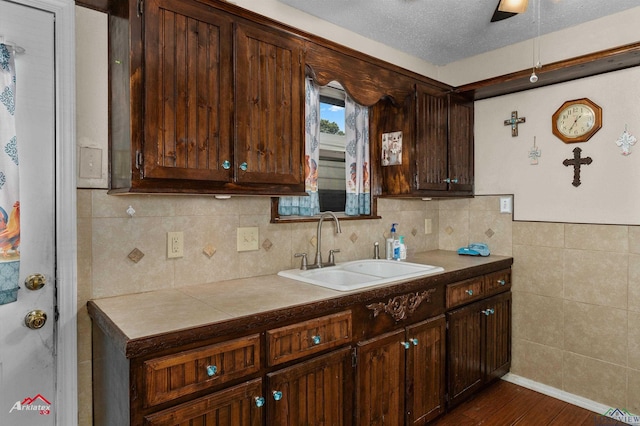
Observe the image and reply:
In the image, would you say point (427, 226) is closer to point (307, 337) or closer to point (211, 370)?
point (307, 337)

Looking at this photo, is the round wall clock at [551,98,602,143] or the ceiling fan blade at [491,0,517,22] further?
the round wall clock at [551,98,602,143]

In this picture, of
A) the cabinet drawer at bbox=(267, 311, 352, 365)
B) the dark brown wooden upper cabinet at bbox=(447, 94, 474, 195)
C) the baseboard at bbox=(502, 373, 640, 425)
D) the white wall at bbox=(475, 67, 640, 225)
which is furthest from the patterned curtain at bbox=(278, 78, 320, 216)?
the baseboard at bbox=(502, 373, 640, 425)

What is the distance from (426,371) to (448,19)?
2165 millimetres

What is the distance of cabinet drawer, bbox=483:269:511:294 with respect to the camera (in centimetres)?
264

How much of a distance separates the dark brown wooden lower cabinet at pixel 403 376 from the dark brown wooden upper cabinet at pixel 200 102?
957 mm

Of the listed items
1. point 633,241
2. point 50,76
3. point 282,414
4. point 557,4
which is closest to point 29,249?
point 50,76

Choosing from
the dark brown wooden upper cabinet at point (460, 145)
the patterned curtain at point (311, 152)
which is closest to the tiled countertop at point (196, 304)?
the patterned curtain at point (311, 152)

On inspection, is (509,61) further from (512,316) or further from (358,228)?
(512,316)

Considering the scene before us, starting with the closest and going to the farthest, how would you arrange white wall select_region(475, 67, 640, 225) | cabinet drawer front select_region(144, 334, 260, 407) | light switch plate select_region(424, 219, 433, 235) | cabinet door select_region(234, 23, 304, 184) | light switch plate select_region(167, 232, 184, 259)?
cabinet drawer front select_region(144, 334, 260, 407) < cabinet door select_region(234, 23, 304, 184) < light switch plate select_region(167, 232, 184, 259) < white wall select_region(475, 67, 640, 225) < light switch plate select_region(424, 219, 433, 235)

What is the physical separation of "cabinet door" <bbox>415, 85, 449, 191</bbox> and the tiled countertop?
1.03 metres

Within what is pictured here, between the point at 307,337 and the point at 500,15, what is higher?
the point at 500,15

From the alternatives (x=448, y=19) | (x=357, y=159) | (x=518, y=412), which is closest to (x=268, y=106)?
(x=357, y=159)

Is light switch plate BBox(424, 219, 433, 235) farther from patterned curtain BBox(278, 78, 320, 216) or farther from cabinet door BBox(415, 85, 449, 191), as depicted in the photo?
patterned curtain BBox(278, 78, 320, 216)

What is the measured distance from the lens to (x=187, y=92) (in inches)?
61.7
